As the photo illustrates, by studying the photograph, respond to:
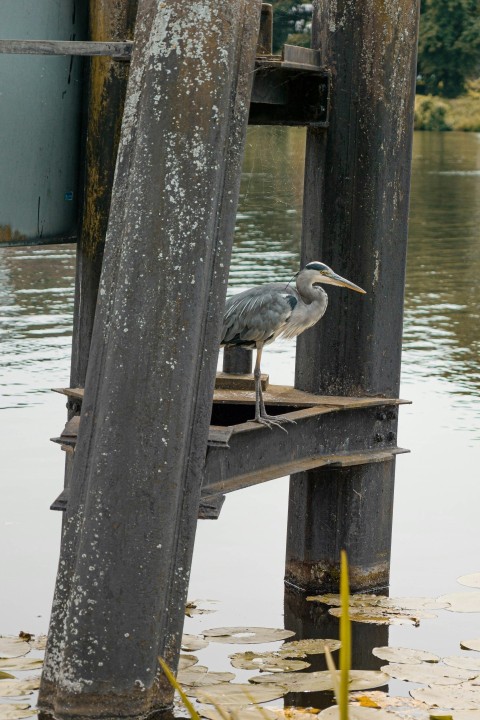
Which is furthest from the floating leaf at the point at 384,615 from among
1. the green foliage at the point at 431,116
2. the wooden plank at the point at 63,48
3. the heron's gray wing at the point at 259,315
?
the green foliage at the point at 431,116

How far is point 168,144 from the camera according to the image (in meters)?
4.60

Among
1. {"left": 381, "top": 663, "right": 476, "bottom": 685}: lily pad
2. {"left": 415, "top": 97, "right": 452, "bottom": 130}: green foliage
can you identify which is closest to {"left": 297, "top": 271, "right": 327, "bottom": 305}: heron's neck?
{"left": 381, "top": 663, "right": 476, "bottom": 685}: lily pad

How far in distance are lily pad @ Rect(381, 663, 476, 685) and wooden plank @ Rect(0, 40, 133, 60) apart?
7.60 feet

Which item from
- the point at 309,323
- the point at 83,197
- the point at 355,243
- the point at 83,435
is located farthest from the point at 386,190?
the point at 83,435

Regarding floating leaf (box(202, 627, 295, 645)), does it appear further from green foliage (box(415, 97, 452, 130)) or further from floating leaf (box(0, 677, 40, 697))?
green foliage (box(415, 97, 452, 130))

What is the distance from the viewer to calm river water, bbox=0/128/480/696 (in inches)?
254

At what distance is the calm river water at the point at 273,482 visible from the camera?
254 inches

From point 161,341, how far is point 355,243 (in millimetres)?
1721

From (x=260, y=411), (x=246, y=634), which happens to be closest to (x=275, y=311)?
(x=260, y=411)

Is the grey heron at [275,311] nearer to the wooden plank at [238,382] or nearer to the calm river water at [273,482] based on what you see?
the wooden plank at [238,382]

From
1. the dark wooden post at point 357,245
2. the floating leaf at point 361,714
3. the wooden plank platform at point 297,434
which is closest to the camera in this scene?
the floating leaf at point 361,714

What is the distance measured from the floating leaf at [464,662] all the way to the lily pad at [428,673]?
0.04 meters

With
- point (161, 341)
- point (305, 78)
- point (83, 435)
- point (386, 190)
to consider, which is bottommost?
point (83, 435)

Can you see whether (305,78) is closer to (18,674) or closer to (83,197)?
(83,197)
